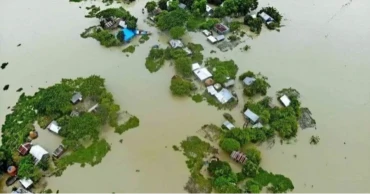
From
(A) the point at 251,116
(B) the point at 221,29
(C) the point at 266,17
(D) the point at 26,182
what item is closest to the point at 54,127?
(D) the point at 26,182

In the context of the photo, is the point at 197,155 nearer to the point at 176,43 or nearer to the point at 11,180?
Answer: the point at 176,43

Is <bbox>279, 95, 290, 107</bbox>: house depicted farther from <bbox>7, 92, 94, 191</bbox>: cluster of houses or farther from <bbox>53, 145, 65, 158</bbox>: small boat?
<bbox>53, 145, 65, 158</bbox>: small boat

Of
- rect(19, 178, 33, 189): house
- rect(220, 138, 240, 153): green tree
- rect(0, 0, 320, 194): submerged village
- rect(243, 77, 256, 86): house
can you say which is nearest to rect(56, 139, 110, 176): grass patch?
rect(0, 0, 320, 194): submerged village

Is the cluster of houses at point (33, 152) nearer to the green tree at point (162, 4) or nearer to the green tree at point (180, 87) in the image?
the green tree at point (180, 87)

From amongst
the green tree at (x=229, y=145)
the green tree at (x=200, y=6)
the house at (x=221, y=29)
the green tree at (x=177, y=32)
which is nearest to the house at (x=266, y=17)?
the house at (x=221, y=29)

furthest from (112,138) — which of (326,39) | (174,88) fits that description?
(326,39)
